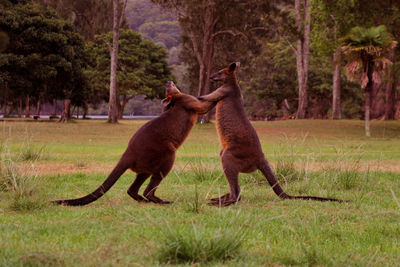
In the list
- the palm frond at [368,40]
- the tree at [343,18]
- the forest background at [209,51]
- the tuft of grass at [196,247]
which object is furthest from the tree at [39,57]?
the tuft of grass at [196,247]

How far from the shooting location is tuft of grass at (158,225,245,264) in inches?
132

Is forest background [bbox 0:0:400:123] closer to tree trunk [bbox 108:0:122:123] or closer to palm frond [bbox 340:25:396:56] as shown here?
palm frond [bbox 340:25:396:56]

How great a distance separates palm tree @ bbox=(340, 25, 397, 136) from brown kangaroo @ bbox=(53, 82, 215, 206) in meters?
20.1

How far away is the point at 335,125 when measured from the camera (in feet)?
103

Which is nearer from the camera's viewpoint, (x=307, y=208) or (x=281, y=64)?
(x=307, y=208)

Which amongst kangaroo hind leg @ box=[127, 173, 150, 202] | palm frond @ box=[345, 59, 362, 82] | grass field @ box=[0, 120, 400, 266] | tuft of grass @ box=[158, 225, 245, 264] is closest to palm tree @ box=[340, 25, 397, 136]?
palm frond @ box=[345, 59, 362, 82]

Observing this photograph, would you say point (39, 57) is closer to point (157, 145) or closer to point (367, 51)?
point (367, 51)

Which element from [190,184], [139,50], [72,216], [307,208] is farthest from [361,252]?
[139,50]

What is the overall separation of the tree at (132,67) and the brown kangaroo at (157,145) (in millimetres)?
43063

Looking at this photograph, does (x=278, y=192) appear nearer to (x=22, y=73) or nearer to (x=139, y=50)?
(x=22, y=73)

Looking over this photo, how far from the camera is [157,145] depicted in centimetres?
532

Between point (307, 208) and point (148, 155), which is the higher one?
point (148, 155)

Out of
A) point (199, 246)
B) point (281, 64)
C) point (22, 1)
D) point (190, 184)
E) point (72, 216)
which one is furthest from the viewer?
point (281, 64)

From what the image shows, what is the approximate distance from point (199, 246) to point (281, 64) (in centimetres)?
5277
